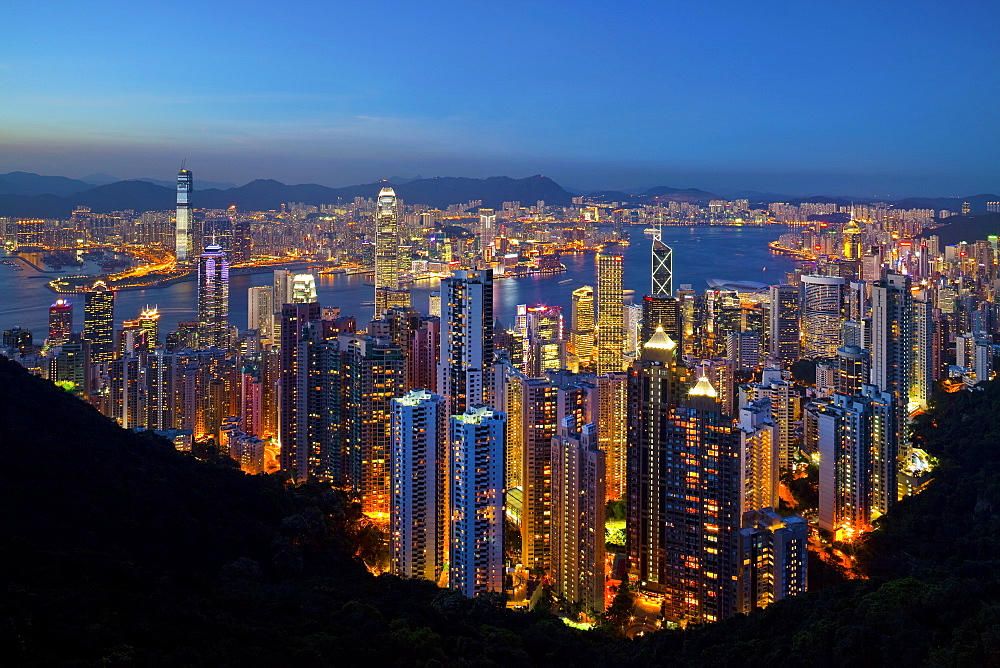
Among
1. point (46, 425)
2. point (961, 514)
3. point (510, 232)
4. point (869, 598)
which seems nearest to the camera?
point (869, 598)

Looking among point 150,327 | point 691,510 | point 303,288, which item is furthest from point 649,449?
point 303,288

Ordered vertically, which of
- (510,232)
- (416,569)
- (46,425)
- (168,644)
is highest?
(510,232)

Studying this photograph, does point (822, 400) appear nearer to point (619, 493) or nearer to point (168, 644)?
point (619, 493)

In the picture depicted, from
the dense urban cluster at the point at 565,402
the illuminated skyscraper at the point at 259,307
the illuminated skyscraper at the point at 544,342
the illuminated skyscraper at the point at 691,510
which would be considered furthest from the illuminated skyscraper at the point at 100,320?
the illuminated skyscraper at the point at 691,510

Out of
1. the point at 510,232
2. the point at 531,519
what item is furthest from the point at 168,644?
the point at 510,232

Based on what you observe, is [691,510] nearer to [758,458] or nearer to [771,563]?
[771,563]

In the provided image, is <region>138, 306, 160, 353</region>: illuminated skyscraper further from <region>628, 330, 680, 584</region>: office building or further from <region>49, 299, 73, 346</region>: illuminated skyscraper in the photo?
<region>628, 330, 680, 584</region>: office building

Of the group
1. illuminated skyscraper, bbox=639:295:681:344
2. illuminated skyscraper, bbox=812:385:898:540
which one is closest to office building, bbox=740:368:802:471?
illuminated skyscraper, bbox=812:385:898:540
